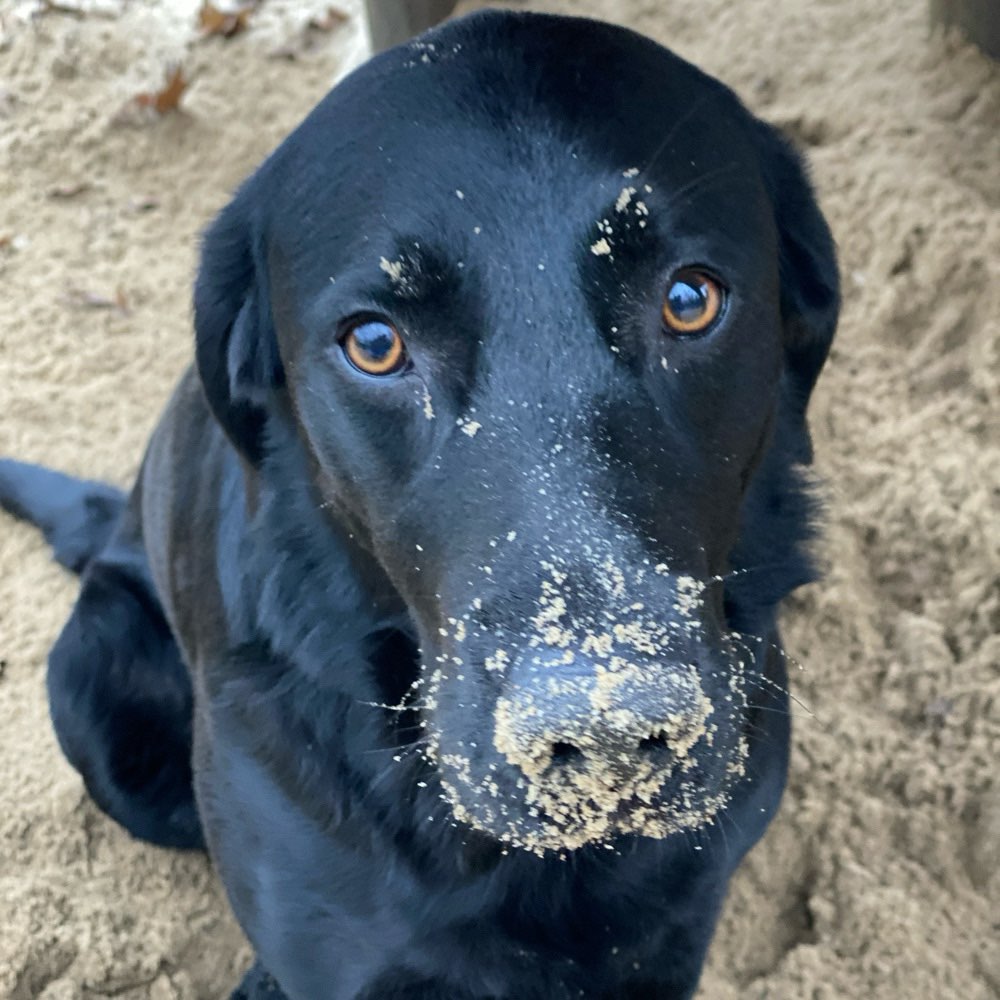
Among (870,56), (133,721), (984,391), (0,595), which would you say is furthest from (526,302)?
(870,56)

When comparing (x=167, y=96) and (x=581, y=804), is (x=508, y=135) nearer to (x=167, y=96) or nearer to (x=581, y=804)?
(x=581, y=804)

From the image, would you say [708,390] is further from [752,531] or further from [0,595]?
[0,595]

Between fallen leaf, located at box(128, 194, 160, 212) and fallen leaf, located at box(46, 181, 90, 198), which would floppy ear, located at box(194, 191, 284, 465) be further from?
fallen leaf, located at box(46, 181, 90, 198)

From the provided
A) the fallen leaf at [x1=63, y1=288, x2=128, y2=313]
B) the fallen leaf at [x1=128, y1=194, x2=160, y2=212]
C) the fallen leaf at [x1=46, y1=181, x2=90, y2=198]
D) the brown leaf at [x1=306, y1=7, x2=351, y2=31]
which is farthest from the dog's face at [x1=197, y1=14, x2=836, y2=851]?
the brown leaf at [x1=306, y1=7, x2=351, y2=31]

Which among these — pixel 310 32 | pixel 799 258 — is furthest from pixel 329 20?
pixel 799 258

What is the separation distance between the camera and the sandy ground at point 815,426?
2.46 m

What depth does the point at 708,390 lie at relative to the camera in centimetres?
162

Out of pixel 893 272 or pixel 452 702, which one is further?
pixel 893 272

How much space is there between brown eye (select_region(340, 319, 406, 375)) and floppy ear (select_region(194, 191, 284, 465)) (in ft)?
1.09

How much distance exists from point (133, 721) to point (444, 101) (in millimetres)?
1666

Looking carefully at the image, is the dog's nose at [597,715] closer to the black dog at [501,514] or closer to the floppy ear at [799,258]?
the black dog at [501,514]

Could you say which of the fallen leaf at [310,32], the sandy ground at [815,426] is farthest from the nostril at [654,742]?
the fallen leaf at [310,32]

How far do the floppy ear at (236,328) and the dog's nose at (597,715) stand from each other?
841 mm

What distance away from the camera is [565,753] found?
1.29 m
